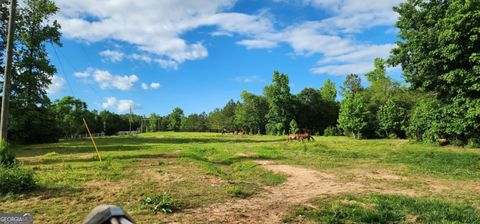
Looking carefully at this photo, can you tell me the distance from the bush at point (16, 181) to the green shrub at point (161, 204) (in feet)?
12.7

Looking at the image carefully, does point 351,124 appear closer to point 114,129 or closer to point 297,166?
point 297,166

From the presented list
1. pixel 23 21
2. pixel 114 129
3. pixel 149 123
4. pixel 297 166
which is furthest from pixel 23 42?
pixel 149 123

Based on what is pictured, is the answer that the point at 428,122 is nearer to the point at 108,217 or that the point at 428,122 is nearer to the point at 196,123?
the point at 108,217

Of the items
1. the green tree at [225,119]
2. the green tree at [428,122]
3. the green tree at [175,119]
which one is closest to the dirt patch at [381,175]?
the green tree at [428,122]

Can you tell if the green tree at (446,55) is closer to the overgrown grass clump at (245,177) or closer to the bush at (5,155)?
the overgrown grass clump at (245,177)

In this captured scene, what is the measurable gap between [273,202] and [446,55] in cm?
1538

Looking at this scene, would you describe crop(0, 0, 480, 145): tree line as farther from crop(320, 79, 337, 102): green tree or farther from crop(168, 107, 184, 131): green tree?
crop(168, 107, 184, 131): green tree

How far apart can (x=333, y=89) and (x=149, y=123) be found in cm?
7483

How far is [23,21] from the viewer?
38312mm

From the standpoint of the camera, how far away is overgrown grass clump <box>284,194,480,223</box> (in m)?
7.90

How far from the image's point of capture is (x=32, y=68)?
125 feet

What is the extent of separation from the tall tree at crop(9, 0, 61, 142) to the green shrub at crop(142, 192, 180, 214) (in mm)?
31544

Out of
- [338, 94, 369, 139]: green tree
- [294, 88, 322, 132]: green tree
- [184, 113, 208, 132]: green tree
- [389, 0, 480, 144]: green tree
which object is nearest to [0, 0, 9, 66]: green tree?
[389, 0, 480, 144]: green tree

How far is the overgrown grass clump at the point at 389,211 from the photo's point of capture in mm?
7898
